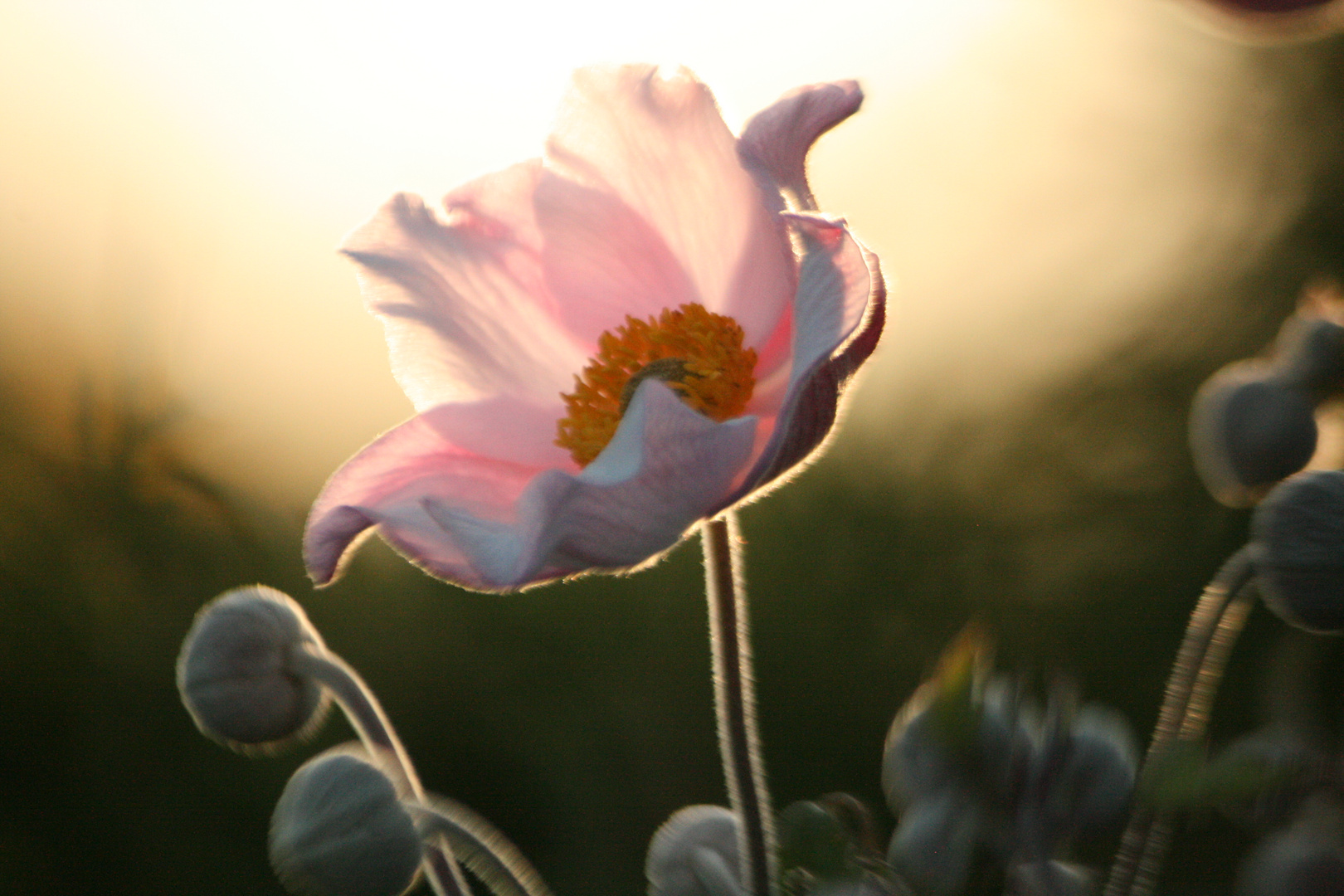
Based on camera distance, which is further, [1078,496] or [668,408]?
[1078,496]

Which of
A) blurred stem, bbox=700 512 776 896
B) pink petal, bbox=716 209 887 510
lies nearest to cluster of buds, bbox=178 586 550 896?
blurred stem, bbox=700 512 776 896

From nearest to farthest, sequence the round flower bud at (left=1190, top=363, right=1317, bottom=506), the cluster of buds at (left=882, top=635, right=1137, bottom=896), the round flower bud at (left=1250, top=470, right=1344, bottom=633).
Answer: the cluster of buds at (left=882, top=635, right=1137, bottom=896), the round flower bud at (left=1250, top=470, right=1344, bottom=633), the round flower bud at (left=1190, top=363, right=1317, bottom=506)

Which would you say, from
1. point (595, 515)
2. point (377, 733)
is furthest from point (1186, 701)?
point (377, 733)

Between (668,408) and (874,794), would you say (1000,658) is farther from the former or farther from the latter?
(874,794)

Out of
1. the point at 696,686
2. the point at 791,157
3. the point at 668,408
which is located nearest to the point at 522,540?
the point at 668,408

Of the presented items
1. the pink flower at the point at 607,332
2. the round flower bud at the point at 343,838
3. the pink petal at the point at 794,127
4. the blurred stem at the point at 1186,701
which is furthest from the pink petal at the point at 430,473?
the blurred stem at the point at 1186,701

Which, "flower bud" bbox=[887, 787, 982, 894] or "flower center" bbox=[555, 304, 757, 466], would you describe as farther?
"flower center" bbox=[555, 304, 757, 466]

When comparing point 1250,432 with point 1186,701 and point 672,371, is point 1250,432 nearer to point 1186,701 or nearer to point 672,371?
point 1186,701

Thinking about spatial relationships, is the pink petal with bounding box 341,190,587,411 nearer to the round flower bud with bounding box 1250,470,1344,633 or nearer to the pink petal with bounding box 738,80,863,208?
the pink petal with bounding box 738,80,863,208
